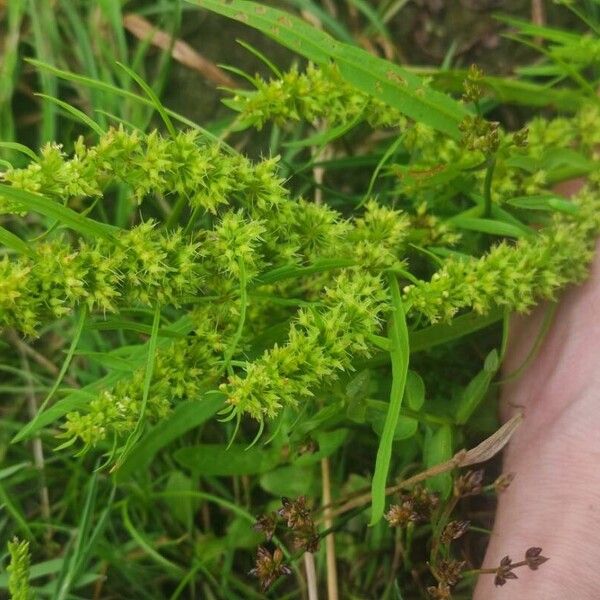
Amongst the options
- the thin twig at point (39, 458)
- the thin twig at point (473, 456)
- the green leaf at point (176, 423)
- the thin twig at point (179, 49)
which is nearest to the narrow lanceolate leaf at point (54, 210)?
the green leaf at point (176, 423)

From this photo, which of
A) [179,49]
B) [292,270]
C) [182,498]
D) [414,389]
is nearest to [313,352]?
[292,270]

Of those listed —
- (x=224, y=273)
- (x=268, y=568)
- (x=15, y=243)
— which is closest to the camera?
(x=15, y=243)

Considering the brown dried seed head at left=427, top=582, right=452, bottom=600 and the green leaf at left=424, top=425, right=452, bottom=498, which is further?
the green leaf at left=424, top=425, right=452, bottom=498

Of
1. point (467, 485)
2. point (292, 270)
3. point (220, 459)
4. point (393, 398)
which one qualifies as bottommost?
→ point (220, 459)

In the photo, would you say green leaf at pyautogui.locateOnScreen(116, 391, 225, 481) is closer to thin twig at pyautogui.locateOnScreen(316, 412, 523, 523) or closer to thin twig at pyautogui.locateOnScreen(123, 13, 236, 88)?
thin twig at pyautogui.locateOnScreen(316, 412, 523, 523)

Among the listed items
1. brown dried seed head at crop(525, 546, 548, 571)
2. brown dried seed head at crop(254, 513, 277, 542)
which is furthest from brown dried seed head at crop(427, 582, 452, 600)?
brown dried seed head at crop(254, 513, 277, 542)

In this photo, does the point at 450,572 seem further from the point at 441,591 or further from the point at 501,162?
the point at 501,162

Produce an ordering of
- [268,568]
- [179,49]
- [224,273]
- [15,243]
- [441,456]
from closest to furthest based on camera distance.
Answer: [15,243], [224,273], [268,568], [441,456], [179,49]
